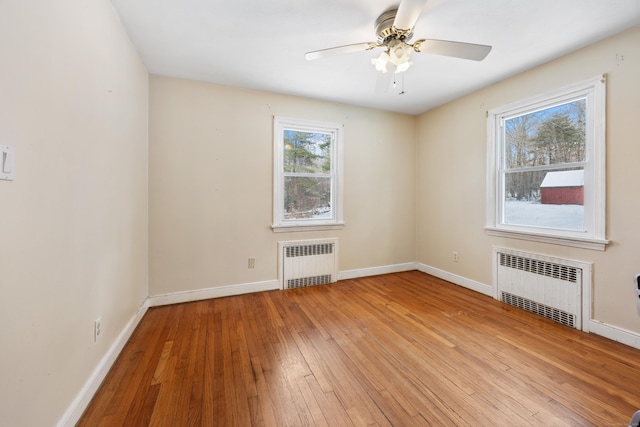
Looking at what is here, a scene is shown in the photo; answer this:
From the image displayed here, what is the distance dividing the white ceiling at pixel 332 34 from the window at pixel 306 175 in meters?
0.65

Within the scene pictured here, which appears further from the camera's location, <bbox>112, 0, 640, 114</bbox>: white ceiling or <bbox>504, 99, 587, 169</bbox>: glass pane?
<bbox>504, 99, 587, 169</bbox>: glass pane

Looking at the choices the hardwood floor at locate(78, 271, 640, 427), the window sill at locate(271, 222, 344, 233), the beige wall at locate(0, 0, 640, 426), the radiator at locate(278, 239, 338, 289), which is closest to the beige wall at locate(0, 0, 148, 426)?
the beige wall at locate(0, 0, 640, 426)

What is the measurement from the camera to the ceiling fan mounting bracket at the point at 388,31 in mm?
1711

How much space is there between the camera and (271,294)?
313cm

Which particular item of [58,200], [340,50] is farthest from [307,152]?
[58,200]

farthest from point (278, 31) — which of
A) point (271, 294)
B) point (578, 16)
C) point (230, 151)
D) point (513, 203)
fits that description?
point (513, 203)

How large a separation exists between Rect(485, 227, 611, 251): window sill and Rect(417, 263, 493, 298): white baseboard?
678mm

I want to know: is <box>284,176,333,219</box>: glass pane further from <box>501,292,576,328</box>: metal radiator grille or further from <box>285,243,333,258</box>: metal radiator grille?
<box>501,292,576,328</box>: metal radiator grille

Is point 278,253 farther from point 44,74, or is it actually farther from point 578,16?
point 578,16

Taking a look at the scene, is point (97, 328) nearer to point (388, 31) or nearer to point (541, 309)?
point (388, 31)

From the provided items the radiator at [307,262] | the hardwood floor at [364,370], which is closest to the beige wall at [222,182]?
the radiator at [307,262]

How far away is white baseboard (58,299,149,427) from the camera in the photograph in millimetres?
1274

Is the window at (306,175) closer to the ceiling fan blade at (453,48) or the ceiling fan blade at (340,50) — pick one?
the ceiling fan blade at (340,50)

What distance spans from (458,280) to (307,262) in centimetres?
213
